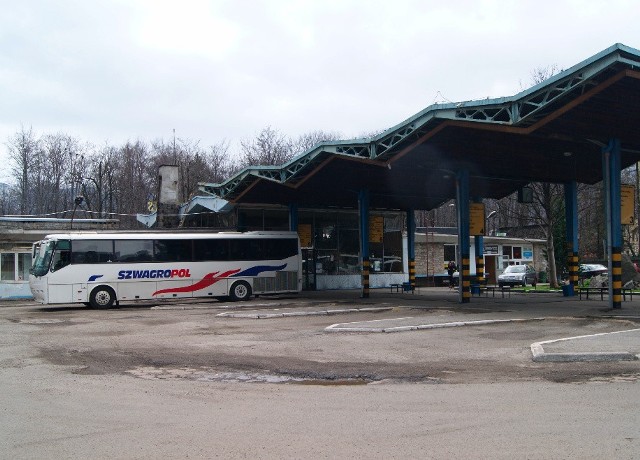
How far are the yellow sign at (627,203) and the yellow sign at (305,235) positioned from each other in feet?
58.4

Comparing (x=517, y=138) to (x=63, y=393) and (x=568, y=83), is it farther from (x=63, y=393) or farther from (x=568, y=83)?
(x=63, y=393)

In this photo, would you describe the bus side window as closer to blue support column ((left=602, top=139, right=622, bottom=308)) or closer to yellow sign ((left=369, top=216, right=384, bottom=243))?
yellow sign ((left=369, top=216, right=384, bottom=243))

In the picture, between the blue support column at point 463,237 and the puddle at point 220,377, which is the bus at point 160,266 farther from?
the puddle at point 220,377

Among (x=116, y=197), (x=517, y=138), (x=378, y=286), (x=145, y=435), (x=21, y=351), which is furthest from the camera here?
(x=116, y=197)

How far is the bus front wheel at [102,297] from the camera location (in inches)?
1032

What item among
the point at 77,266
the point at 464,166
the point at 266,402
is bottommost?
the point at 266,402

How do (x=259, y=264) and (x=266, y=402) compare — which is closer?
(x=266, y=402)

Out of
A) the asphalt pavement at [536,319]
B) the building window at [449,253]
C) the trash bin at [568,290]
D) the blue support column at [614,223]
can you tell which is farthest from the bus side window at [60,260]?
the building window at [449,253]

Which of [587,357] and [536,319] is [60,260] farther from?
[587,357]

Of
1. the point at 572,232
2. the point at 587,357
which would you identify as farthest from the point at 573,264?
the point at 587,357

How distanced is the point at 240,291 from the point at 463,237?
414 inches

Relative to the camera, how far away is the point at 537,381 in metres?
9.56

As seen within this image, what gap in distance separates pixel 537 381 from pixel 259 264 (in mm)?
21629

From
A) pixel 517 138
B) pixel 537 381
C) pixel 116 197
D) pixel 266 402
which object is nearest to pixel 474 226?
pixel 517 138
